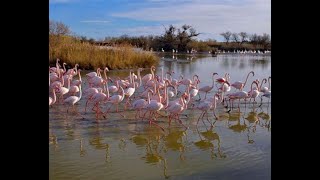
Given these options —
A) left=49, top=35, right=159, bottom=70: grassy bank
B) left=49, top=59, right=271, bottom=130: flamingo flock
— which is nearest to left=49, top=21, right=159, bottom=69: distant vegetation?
left=49, top=35, right=159, bottom=70: grassy bank

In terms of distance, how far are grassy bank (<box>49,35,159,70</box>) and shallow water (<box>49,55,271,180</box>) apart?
7.23 m

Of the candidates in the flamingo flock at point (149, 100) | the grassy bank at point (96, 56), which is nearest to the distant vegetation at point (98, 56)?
the grassy bank at point (96, 56)

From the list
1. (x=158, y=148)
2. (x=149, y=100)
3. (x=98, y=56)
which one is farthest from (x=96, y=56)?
(x=158, y=148)

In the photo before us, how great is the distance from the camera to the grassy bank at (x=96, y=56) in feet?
43.7

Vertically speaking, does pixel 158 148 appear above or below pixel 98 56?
below

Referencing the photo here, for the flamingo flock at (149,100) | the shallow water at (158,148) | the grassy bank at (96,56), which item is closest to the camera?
the shallow water at (158,148)

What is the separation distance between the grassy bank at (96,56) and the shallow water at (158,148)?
723cm

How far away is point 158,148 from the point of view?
4.27 meters

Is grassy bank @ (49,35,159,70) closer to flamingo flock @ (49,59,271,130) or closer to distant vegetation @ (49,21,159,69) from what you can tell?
distant vegetation @ (49,21,159,69)

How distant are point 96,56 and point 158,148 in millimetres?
9589

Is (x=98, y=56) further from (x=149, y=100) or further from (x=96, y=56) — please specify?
(x=149, y=100)

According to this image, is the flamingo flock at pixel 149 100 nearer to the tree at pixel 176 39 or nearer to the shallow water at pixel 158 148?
the shallow water at pixel 158 148

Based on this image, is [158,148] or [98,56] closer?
[158,148]
